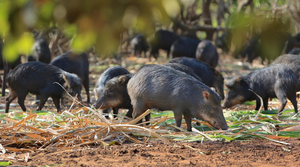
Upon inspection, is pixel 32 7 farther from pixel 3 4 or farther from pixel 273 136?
pixel 273 136

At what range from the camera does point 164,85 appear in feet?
14.3

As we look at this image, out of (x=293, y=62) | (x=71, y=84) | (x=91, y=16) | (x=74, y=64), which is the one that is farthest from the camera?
(x=74, y=64)

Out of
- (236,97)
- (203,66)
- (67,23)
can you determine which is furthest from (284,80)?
(67,23)

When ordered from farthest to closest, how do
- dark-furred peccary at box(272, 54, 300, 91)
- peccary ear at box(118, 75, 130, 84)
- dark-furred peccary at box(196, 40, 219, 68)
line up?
1. dark-furred peccary at box(196, 40, 219, 68)
2. dark-furred peccary at box(272, 54, 300, 91)
3. peccary ear at box(118, 75, 130, 84)

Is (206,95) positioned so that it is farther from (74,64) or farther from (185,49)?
(185,49)

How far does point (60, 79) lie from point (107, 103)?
1813 mm

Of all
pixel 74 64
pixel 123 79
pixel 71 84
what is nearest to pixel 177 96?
pixel 123 79

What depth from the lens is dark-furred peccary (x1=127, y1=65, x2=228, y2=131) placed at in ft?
13.9

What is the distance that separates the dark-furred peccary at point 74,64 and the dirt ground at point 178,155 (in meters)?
4.27

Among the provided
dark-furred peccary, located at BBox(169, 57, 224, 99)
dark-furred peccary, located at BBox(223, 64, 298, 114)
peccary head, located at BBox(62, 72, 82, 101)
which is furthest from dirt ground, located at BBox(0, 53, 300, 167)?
dark-furred peccary, located at BBox(169, 57, 224, 99)

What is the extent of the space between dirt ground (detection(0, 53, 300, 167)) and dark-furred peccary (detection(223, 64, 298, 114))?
2.09 metres

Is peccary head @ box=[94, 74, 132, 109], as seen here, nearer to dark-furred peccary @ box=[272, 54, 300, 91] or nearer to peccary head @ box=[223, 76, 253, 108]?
peccary head @ box=[223, 76, 253, 108]

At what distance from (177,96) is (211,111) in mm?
425

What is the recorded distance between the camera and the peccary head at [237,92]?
6281 mm
